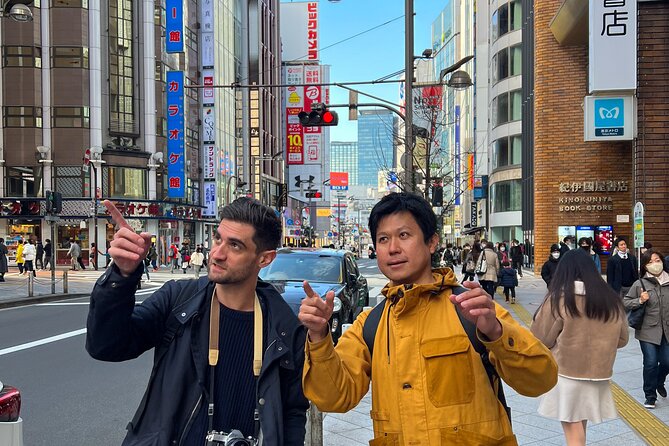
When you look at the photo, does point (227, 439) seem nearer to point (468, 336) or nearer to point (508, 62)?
point (468, 336)

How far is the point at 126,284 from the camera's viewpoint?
2.24 meters

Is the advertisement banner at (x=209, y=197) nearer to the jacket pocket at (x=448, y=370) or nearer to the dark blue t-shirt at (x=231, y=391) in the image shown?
the dark blue t-shirt at (x=231, y=391)

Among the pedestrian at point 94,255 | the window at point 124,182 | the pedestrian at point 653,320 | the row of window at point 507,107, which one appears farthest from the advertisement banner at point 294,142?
the pedestrian at point 653,320

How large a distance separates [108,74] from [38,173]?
8.12 meters

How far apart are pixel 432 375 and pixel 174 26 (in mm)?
45065

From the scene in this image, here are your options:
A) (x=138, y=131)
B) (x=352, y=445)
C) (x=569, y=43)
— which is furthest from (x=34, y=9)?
(x=352, y=445)

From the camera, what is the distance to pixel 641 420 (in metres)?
6.09

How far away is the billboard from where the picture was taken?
8825 cm

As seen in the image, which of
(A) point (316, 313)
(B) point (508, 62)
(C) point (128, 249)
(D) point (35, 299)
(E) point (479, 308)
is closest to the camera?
(E) point (479, 308)

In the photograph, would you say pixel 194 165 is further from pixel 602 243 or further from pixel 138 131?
pixel 602 243

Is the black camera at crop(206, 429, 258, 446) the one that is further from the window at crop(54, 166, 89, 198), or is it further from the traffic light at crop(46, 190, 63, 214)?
the window at crop(54, 166, 89, 198)

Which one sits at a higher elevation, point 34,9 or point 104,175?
point 34,9

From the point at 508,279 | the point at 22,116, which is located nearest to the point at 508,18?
the point at 508,279

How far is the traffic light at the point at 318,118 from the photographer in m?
14.0
